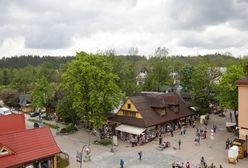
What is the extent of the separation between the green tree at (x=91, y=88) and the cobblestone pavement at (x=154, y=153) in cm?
408

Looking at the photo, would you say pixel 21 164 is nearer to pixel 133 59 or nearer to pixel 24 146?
pixel 24 146

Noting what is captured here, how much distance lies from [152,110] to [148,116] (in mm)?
2437

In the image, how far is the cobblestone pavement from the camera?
104 feet

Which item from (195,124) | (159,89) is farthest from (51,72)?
(195,124)

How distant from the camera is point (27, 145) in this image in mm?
26500

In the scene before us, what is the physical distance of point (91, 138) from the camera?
4297 centimetres

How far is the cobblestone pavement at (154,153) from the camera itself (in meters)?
31.8

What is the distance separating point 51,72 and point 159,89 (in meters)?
74.5

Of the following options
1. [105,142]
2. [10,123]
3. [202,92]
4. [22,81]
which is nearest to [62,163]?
[10,123]

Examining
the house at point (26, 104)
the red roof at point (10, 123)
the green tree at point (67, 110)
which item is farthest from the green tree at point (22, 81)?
the red roof at point (10, 123)

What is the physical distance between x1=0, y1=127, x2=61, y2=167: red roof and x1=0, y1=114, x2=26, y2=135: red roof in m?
5.51

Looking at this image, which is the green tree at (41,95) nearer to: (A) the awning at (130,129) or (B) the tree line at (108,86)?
(B) the tree line at (108,86)

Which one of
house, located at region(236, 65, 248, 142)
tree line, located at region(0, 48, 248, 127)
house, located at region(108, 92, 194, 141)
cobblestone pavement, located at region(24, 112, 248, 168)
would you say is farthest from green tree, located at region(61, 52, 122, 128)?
house, located at region(236, 65, 248, 142)

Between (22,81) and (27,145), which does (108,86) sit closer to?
(27,145)
